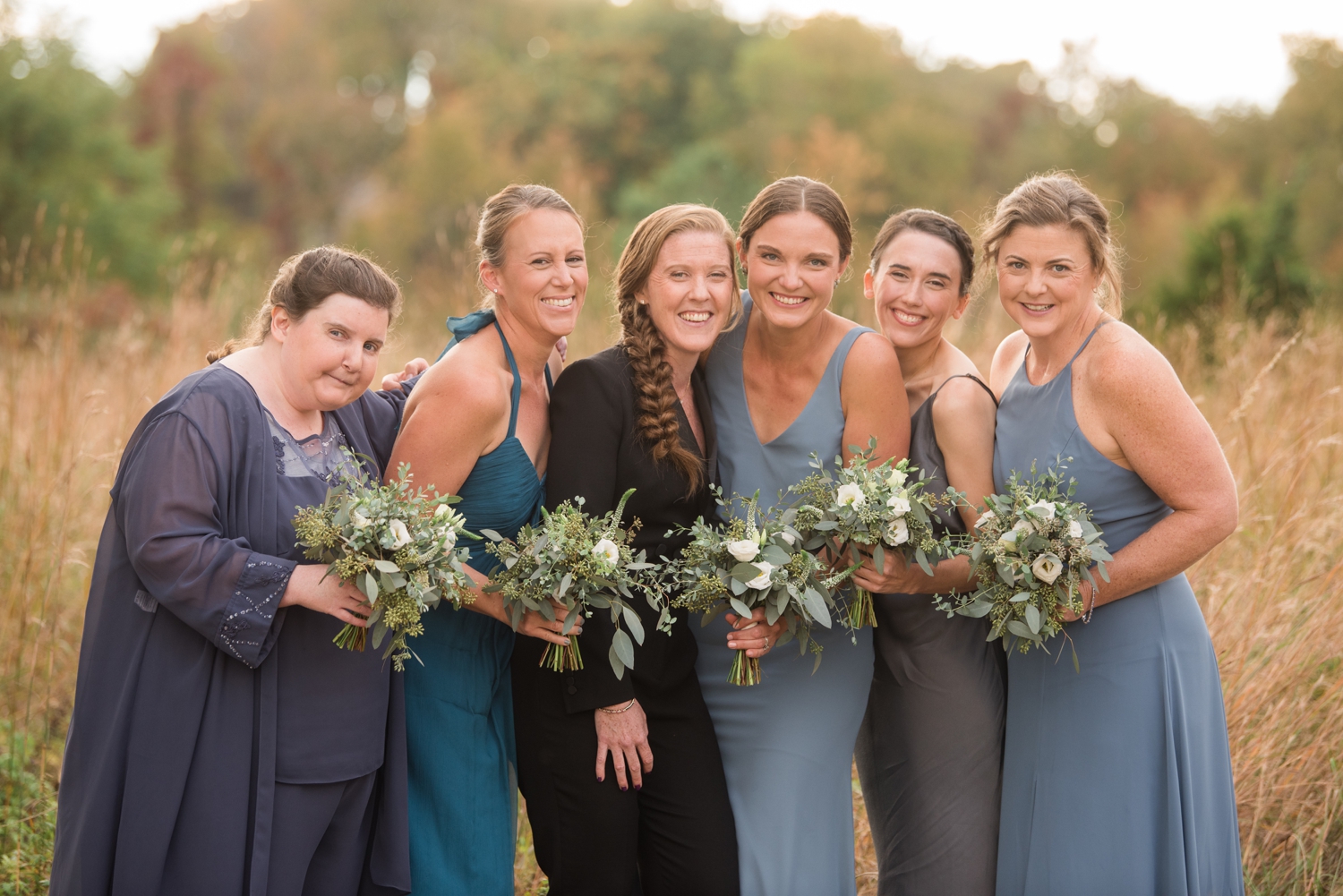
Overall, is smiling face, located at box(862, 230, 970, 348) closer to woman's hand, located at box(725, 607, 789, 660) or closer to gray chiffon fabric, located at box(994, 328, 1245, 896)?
gray chiffon fabric, located at box(994, 328, 1245, 896)

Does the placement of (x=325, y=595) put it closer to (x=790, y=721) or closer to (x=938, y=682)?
(x=790, y=721)

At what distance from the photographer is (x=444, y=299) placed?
8.14 meters

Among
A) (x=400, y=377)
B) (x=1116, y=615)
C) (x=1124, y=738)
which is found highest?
(x=400, y=377)

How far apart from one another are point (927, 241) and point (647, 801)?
2.30m

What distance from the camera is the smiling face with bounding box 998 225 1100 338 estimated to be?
3.28 metres

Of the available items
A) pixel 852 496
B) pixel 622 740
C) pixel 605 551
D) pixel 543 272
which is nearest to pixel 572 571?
pixel 605 551

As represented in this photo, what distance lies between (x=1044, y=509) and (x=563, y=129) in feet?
122

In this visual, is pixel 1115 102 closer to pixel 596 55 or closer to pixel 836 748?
pixel 596 55

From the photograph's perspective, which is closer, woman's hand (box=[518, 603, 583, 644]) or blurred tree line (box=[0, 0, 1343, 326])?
woman's hand (box=[518, 603, 583, 644])

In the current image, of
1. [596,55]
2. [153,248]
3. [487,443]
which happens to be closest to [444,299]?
[487,443]

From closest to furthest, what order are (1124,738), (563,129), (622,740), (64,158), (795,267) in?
(1124,738) < (622,740) < (795,267) < (64,158) < (563,129)

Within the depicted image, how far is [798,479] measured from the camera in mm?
3643

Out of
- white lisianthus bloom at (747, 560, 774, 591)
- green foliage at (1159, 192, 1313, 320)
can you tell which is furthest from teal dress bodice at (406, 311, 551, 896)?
green foliage at (1159, 192, 1313, 320)

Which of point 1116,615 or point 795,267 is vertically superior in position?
point 795,267
